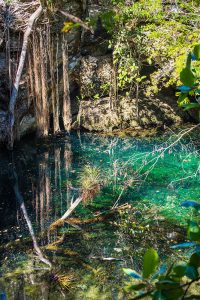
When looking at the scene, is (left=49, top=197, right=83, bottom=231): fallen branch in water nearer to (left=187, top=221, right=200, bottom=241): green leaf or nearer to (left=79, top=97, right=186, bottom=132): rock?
(left=187, top=221, right=200, bottom=241): green leaf

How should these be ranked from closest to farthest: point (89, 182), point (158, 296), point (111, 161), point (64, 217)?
point (158, 296)
point (64, 217)
point (89, 182)
point (111, 161)

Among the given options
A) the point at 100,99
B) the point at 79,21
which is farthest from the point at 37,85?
the point at 79,21

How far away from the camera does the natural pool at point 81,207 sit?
3.10 meters

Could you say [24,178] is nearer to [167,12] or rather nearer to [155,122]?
[167,12]

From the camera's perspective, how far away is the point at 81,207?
4508mm

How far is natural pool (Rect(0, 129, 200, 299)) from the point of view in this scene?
122 inches

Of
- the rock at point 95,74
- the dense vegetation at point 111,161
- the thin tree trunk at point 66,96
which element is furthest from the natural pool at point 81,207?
the rock at point 95,74

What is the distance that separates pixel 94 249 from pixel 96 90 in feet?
17.9

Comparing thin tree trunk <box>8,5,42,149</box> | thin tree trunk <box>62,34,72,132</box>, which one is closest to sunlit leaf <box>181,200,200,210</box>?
thin tree trunk <box>8,5,42,149</box>

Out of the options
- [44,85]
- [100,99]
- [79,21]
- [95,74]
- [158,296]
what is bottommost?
[100,99]

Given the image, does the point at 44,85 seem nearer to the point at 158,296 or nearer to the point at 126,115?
the point at 126,115

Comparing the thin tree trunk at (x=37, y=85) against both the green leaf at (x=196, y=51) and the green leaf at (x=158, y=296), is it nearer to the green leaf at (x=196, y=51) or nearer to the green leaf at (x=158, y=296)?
the green leaf at (x=196, y=51)

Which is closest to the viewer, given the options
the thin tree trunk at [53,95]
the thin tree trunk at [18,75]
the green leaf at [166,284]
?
the green leaf at [166,284]

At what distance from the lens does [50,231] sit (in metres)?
Result: 3.92
